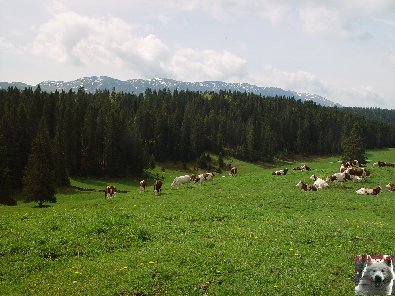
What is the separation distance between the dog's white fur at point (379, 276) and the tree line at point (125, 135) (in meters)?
52.4

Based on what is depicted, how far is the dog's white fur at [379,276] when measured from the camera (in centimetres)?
1002

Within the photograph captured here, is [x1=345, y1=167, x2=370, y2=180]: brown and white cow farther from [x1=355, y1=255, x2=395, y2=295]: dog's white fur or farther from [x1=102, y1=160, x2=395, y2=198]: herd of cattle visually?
[x1=355, y1=255, x2=395, y2=295]: dog's white fur

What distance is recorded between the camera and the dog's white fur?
10023 mm

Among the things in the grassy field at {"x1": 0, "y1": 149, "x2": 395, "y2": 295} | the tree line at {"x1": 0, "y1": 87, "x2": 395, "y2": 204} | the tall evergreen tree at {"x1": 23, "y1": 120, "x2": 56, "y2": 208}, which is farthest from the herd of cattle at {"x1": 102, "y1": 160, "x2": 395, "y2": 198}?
the tree line at {"x1": 0, "y1": 87, "x2": 395, "y2": 204}

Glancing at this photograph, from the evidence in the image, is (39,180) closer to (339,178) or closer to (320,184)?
(320,184)

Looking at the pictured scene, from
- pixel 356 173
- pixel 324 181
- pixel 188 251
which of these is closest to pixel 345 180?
pixel 356 173

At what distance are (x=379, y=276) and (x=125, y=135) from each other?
9214 cm

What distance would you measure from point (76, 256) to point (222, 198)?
17.2m

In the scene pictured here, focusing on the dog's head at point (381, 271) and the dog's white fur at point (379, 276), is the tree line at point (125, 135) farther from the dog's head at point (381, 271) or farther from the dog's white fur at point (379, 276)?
the dog's head at point (381, 271)

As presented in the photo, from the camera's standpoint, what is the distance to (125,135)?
98.8 meters

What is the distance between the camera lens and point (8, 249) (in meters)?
15.5

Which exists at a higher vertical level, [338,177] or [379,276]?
[379,276]

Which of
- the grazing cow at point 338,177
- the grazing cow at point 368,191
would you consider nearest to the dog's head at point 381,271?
the grazing cow at point 368,191

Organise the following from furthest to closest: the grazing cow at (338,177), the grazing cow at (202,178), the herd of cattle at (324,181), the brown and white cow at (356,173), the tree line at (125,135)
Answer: the tree line at (125,135) → the grazing cow at (202,178) → the brown and white cow at (356,173) → the grazing cow at (338,177) → the herd of cattle at (324,181)
